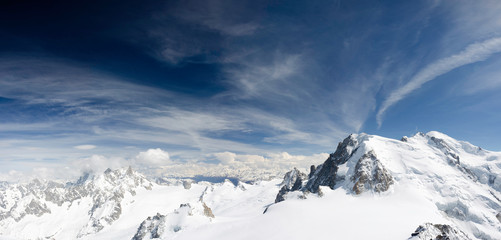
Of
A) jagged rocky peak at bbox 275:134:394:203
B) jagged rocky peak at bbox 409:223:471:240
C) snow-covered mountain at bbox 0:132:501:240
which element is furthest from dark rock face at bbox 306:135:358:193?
jagged rocky peak at bbox 409:223:471:240

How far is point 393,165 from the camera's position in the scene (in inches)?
3570

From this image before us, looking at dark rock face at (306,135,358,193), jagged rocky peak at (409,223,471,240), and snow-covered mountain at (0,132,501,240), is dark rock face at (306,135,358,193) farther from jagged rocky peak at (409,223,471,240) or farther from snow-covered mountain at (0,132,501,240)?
jagged rocky peak at (409,223,471,240)

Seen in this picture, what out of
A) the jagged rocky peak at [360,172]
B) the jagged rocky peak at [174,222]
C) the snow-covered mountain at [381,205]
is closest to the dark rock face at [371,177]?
the jagged rocky peak at [360,172]

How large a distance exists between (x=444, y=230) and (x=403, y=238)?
32.8 feet

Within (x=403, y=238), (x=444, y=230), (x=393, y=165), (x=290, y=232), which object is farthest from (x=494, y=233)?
(x=290, y=232)

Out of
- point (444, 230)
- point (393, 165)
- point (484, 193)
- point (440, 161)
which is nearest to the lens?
point (444, 230)

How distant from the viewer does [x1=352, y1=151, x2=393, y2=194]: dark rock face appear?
7631 centimetres

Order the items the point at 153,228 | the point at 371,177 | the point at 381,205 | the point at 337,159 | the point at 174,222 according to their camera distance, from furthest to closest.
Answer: the point at 337,159 < the point at 153,228 < the point at 174,222 < the point at 371,177 < the point at 381,205

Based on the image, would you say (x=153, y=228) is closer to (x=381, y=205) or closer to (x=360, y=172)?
(x=381, y=205)

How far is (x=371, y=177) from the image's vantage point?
7912 cm

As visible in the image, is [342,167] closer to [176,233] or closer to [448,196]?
[448,196]

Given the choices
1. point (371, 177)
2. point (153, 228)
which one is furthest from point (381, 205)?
point (153, 228)

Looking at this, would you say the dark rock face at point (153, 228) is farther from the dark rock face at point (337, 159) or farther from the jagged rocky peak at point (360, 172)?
the dark rock face at point (337, 159)

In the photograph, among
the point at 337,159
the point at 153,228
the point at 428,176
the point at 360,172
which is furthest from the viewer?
the point at 337,159
